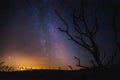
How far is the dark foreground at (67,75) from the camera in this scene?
192 inches

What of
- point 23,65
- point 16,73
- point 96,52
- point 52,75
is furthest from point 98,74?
point 23,65

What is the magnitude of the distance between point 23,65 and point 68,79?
12.2 metres

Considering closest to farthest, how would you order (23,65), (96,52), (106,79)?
(106,79), (96,52), (23,65)

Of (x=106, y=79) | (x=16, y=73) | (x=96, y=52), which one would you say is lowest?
(x=106, y=79)

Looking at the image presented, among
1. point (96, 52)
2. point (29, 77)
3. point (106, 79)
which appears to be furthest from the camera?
point (96, 52)

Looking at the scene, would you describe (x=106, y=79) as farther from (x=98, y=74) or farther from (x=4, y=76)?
(x=4, y=76)

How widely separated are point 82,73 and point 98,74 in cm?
33

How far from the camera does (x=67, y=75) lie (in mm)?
5066

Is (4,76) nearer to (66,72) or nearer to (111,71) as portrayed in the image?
(66,72)

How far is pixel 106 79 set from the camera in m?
4.81

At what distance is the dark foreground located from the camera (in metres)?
4.87

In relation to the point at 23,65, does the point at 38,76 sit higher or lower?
lower

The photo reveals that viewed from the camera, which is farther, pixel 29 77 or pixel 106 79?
pixel 29 77

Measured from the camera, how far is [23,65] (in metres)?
16.9
